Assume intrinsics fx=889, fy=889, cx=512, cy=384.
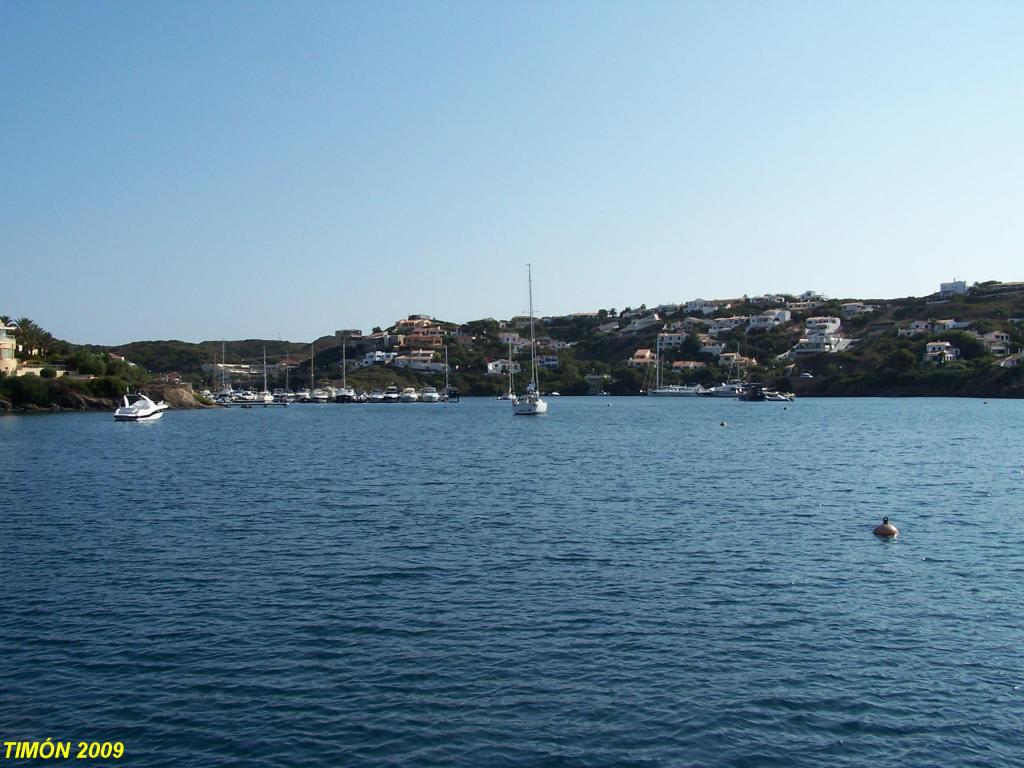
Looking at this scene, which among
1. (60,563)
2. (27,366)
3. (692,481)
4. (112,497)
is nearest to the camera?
(60,563)

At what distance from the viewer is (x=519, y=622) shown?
1997cm

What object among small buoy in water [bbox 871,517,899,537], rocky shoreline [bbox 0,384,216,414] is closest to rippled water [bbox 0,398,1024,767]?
small buoy in water [bbox 871,517,899,537]

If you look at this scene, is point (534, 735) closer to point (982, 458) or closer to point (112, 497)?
point (112, 497)

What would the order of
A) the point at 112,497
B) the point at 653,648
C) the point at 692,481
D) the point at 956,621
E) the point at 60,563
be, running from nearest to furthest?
the point at 653,648 → the point at 956,621 → the point at 60,563 → the point at 112,497 → the point at 692,481

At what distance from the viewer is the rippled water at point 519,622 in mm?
14266

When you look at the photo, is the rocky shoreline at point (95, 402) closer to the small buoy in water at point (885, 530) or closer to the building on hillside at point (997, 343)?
the small buoy in water at point (885, 530)

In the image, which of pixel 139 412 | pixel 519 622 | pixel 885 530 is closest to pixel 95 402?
pixel 139 412

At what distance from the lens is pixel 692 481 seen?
1783 inches

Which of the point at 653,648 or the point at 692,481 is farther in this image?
the point at 692,481

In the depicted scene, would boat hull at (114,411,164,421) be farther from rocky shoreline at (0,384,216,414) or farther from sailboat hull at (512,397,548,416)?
sailboat hull at (512,397,548,416)

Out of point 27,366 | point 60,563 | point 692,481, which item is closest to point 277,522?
point 60,563

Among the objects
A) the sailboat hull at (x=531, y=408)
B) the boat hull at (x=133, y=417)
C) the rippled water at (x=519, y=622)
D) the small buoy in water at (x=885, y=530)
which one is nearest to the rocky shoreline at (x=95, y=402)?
the boat hull at (x=133, y=417)

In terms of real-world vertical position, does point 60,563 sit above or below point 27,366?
below

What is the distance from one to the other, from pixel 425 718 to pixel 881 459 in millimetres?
48436
